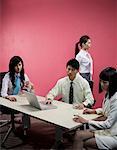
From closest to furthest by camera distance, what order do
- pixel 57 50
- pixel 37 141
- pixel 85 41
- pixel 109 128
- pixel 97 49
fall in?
pixel 109 128 → pixel 37 141 → pixel 85 41 → pixel 97 49 → pixel 57 50

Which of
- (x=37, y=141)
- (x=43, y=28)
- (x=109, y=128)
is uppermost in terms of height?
(x=43, y=28)

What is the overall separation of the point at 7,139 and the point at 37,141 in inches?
16.2

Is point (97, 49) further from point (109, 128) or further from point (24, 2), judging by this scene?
point (109, 128)

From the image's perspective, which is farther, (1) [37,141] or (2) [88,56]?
(2) [88,56]

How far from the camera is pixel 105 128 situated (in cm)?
237

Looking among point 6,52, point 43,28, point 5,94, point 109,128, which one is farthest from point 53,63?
point 109,128

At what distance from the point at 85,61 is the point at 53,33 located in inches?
39.6

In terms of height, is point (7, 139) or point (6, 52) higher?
point (6, 52)

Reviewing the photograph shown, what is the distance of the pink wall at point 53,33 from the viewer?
4.77m

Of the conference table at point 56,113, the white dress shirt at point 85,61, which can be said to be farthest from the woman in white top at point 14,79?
the white dress shirt at point 85,61

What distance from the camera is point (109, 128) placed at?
237 cm

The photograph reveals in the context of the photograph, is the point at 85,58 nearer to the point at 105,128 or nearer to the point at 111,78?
the point at 111,78

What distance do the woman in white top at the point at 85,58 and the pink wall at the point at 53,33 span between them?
0.87ft

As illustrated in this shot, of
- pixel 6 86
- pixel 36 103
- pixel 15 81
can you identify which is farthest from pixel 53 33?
pixel 36 103
